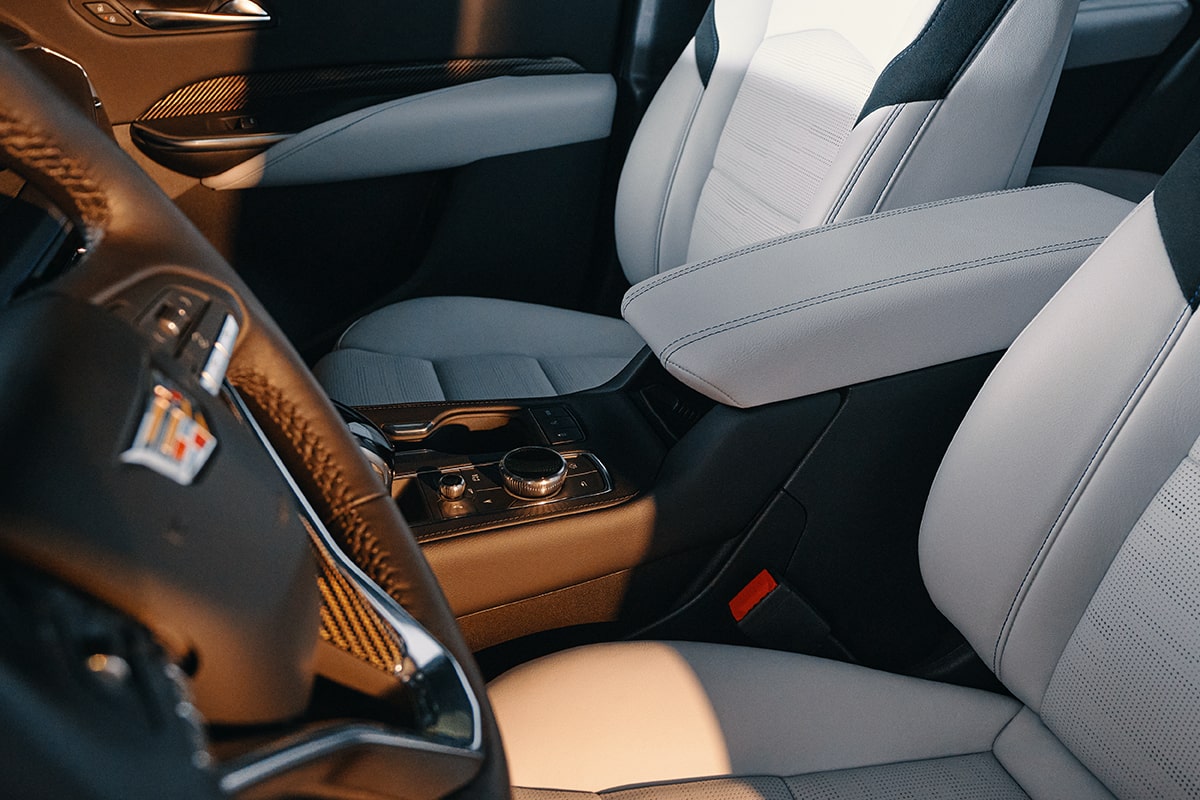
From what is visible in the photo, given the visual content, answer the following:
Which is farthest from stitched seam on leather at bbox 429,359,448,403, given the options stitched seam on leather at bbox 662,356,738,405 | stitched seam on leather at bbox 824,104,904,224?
stitched seam on leather at bbox 824,104,904,224

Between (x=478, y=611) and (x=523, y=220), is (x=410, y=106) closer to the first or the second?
(x=523, y=220)

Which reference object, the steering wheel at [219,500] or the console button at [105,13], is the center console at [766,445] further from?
the console button at [105,13]

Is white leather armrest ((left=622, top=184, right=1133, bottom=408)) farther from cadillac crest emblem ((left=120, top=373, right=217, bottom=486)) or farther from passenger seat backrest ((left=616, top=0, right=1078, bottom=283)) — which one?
cadillac crest emblem ((left=120, top=373, right=217, bottom=486))

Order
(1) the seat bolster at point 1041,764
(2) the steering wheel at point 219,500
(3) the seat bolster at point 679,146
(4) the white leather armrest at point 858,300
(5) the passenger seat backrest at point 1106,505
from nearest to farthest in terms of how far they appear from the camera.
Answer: (2) the steering wheel at point 219,500 → (5) the passenger seat backrest at point 1106,505 → (1) the seat bolster at point 1041,764 → (4) the white leather armrest at point 858,300 → (3) the seat bolster at point 679,146

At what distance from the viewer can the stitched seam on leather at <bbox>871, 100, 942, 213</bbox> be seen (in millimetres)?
1048

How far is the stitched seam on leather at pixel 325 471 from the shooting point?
20.4 inches

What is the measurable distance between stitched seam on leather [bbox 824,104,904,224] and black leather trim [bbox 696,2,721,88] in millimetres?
422

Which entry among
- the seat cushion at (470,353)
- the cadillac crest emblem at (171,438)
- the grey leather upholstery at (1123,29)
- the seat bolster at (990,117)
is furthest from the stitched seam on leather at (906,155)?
the cadillac crest emblem at (171,438)

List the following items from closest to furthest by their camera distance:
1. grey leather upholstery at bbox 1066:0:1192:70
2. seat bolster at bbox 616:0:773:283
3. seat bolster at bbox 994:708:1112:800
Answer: seat bolster at bbox 994:708:1112:800, seat bolster at bbox 616:0:773:283, grey leather upholstery at bbox 1066:0:1192:70

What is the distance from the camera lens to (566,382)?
1306 mm

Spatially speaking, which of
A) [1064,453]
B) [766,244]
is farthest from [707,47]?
[1064,453]

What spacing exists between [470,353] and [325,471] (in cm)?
87

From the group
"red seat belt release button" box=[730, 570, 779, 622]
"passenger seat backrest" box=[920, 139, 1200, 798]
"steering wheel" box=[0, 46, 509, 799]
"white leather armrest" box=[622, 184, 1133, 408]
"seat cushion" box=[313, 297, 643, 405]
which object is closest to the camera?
"steering wheel" box=[0, 46, 509, 799]

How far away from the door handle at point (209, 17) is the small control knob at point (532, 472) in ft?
2.79
